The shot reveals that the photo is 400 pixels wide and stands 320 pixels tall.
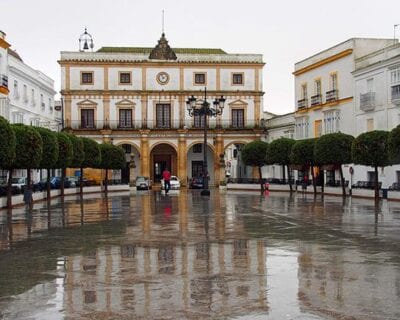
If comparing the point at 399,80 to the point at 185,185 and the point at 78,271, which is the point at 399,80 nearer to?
the point at 185,185

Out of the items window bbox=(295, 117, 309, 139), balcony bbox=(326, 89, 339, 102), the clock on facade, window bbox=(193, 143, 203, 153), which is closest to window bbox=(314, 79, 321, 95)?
balcony bbox=(326, 89, 339, 102)

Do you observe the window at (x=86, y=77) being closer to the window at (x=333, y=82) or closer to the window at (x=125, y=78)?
the window at (x=125, y=78)

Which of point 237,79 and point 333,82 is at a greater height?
point 237,79

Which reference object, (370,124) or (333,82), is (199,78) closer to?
(333,82)

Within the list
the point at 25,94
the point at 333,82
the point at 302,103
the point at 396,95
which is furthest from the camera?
the point at 302,103

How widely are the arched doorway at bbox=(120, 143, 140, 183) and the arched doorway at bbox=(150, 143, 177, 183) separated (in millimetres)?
2248

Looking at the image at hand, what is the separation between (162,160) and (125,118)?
6.32 meters

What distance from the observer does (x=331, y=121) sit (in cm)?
4575

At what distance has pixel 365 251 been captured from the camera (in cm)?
1142

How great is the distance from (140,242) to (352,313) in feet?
22.6

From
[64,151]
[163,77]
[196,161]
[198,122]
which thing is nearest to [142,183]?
[198,122]

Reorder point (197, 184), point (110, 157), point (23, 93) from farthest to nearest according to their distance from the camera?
1. point (197, 184)
2. point (23, 93)
3. point (110, 157)

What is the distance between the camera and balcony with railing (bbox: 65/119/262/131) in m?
60.0

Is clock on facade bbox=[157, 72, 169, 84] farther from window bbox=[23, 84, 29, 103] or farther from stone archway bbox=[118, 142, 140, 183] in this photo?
window bbox=[23, 84, 29, 103]
